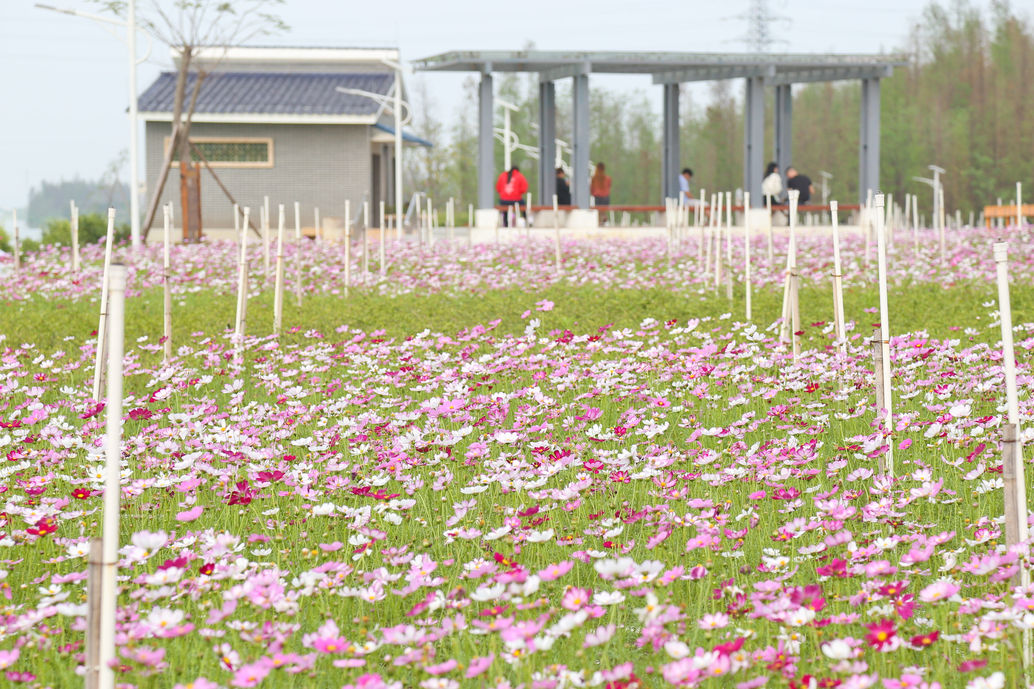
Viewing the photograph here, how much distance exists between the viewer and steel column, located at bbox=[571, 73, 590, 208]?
2677 cm

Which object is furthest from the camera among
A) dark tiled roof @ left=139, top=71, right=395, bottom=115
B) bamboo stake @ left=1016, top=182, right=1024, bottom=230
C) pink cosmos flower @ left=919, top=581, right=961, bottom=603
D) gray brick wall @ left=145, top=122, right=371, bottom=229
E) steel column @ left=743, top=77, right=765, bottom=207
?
gray brick wall @ left=145, top=122, right=371, bottom=229

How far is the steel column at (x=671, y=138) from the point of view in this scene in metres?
29.6

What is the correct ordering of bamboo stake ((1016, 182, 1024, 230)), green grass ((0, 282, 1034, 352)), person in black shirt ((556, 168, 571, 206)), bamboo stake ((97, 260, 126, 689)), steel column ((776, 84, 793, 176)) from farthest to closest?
steel column ((776, 84, 793, 176))
person in black shirt ((556, 168, 571, 206))
bamboo stake ((1016, 182, 1024, 230))
green grass ((0, 282, 1034, 352))
bamboo stake ((97, 260, 126, 689))

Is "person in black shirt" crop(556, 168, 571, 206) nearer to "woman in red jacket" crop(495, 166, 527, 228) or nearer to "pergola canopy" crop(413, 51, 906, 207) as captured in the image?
"pergola canopy" crop(413, 51, 906, 207)

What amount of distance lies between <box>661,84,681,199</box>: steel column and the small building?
6.92 metres

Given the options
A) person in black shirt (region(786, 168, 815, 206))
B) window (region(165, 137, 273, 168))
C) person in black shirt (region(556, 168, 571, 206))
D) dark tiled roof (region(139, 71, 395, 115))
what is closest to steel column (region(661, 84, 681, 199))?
person in black shirt (region(556, 168, 571, 206))

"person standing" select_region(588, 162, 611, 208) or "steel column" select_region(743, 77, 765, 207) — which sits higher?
"steel column" select_region(743, 77, 765, 207)

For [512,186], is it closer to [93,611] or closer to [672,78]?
[672,78]

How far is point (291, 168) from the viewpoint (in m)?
30.9

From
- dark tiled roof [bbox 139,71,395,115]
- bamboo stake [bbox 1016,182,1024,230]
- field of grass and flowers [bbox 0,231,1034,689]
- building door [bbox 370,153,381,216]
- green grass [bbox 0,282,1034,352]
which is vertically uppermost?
dark tiled roof [bbox 139,71,395,115]

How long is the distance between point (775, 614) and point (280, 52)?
104ft

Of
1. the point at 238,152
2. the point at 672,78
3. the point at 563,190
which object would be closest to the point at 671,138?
the point at 672,78

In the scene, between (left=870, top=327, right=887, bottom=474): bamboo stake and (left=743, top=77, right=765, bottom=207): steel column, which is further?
(left=743, top=77, right=765, bottom=207): steel column

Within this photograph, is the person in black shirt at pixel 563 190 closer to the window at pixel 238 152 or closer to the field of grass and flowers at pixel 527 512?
the window at pixel 238 152
